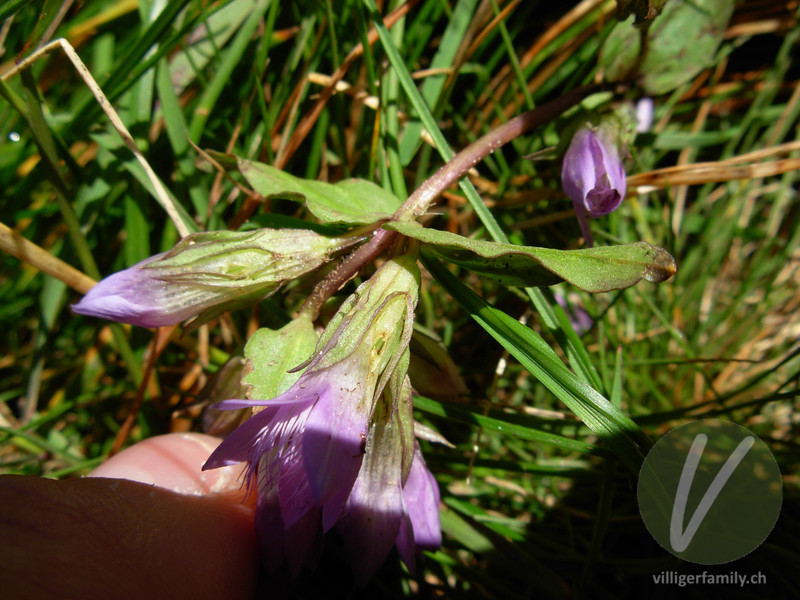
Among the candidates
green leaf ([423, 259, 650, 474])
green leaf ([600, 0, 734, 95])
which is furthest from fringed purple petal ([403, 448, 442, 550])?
green leaf ([600, 0, 734, 95])

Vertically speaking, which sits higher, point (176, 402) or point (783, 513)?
point (176, 402)

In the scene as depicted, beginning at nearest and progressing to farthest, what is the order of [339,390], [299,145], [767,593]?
1. [339,390]
2. [767,593]
3. [299,145]

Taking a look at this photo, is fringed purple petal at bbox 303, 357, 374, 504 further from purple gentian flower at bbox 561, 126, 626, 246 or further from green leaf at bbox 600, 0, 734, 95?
green leaf at bbox 600, 0, 734, 95

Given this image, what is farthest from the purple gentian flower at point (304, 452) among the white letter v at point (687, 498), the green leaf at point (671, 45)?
the green leaf at point (671, 45)

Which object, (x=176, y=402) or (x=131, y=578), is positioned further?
(x=176, y=402)

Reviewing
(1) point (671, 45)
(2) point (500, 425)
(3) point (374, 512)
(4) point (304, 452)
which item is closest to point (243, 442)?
(4) point (304, 452)

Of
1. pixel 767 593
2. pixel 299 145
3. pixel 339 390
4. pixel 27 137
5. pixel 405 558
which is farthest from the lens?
pixel 299 145

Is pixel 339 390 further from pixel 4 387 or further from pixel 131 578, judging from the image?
pixel 4 387

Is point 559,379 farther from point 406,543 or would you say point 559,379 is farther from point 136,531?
point 136,531

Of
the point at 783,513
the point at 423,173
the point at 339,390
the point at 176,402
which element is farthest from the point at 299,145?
the point at 783,513
